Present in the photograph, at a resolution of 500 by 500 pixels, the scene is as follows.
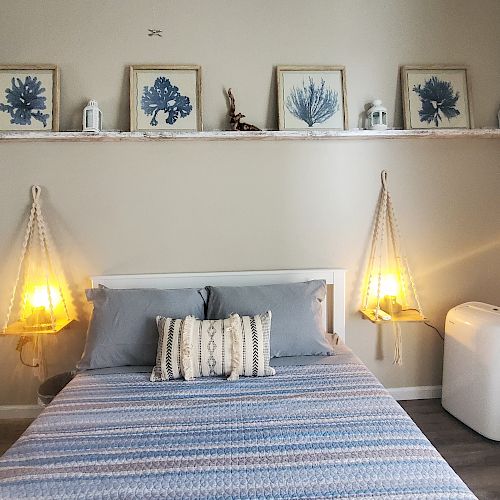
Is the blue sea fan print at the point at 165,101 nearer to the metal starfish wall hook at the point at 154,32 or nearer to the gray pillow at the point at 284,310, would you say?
the metal starfish wall hook at the point at 154,32

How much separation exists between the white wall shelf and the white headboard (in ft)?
2.63

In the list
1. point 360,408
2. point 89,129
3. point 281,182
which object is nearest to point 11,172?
point 89,129

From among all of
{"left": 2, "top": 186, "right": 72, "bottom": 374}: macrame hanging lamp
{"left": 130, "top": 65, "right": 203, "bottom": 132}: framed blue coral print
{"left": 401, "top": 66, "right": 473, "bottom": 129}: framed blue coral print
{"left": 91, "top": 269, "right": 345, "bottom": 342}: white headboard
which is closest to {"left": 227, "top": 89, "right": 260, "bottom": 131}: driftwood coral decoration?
{"left": 130, "top": 65, "right": 203, "bottom": 132}: framed blue coral print

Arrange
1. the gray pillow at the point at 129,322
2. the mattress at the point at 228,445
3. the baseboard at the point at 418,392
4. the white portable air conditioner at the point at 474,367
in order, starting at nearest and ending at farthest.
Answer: the mattress at the point at 228,445, the gray pillow at the point at 129,322, the white portable air conditioner at the point at 474,367, the baseboard at the point at 418,392

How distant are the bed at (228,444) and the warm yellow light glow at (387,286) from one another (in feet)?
2.91

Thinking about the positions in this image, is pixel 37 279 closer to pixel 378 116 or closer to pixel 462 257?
pixel 378 116

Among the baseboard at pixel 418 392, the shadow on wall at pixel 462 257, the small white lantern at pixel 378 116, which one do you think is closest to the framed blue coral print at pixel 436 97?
the small white lantern at pixel 378 116

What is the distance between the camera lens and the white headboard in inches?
111

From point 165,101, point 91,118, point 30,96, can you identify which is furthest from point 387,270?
point 30,96

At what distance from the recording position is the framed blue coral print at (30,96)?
8.99 feet

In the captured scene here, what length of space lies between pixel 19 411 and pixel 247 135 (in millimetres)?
2147

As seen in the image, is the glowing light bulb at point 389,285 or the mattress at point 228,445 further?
the glowing light bulb at point 389,285

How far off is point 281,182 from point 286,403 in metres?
1.43

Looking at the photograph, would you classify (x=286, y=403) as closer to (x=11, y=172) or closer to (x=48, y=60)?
(x=11, y=172)
